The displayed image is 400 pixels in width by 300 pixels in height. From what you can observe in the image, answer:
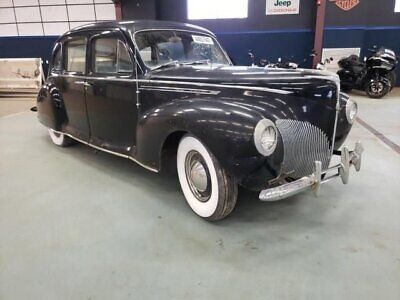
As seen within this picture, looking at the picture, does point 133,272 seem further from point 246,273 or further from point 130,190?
point 130,190

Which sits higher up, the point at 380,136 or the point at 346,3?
the point at 346,3

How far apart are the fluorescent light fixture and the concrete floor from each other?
711 cm

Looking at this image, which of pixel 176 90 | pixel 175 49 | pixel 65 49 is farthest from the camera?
pixel 65 49

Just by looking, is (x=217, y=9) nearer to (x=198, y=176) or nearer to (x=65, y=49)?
(x=65, y=49)

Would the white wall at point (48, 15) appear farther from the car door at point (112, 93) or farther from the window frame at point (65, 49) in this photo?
→ the car door at point (112, 93)

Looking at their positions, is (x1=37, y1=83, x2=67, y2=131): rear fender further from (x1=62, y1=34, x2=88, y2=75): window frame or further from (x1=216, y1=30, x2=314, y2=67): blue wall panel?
(x1=216, y1=30, x2=314, y2=67): blue wall panel

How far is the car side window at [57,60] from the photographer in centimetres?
366

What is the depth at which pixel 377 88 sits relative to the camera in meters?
6.93

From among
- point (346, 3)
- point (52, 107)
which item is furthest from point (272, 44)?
point (52, 107)

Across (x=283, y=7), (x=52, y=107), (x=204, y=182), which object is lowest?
(x=204, y=182)

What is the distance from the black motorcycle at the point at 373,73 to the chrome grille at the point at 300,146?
18.6 feet

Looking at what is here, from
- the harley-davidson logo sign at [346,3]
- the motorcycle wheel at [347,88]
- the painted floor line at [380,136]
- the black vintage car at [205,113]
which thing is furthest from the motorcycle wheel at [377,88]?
the black vintage car at [205,113]

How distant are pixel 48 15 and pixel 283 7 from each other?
7.05m

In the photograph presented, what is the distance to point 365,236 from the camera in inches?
81.4
